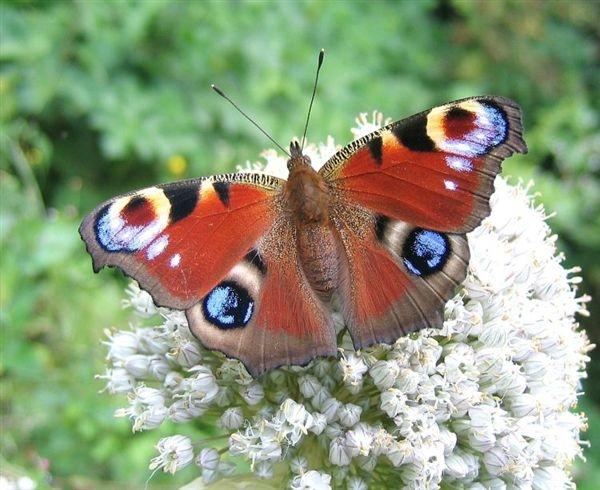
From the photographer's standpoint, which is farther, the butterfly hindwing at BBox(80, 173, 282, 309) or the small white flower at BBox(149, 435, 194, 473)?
the small white flower at BBox(149, 435, 194, 473)

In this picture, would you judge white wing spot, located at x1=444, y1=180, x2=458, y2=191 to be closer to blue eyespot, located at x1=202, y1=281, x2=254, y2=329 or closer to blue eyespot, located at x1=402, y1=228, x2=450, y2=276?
blue eyespot, located at x1=402, y1=228, x2=450, y2=276

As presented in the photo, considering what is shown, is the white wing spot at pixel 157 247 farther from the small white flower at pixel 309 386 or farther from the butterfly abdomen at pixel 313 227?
the small white flower at pixel 309 386

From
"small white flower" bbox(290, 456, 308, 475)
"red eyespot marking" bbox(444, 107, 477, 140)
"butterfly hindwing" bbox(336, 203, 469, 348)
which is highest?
"red eyespot marking" bbox(444, 107, 477, 140)

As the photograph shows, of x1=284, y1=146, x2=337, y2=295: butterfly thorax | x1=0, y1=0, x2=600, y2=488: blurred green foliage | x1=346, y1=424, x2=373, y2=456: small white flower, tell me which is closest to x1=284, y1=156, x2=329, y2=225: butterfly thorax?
x1=284, y1=146, x2=337, y2=295: butterfly thorax

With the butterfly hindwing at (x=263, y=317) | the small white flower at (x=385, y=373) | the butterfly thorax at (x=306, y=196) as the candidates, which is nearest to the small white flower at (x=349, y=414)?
the small white flower at (x=385, y=373)

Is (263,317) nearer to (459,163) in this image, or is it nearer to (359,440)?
(359,440)

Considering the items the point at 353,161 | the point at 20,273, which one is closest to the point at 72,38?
the point at 20,273

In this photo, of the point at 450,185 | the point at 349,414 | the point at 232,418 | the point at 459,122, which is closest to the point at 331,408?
the point at 349,414
